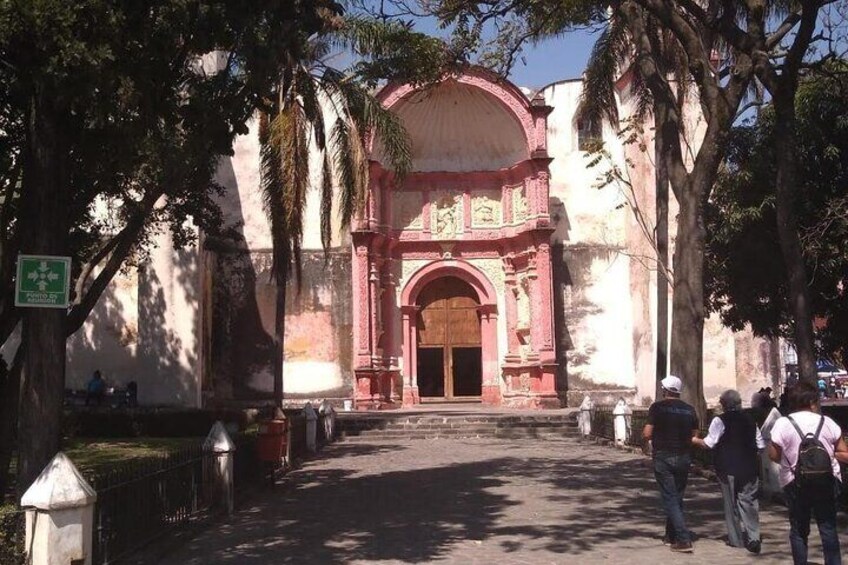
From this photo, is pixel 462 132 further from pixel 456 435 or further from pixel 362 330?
pixel 456 435

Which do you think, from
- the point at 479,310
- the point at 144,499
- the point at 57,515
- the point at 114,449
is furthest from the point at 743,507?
the point at 479,310

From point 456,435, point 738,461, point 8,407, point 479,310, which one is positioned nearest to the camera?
point 738,461

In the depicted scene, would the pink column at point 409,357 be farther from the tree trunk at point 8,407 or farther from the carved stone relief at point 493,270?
the tree trunk at point 8,407

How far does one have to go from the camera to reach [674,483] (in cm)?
757

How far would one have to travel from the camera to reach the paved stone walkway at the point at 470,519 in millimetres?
7711

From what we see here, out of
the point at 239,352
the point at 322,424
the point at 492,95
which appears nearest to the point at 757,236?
the point at 322,424

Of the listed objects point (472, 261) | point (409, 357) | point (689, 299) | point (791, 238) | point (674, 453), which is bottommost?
point (674, 453)

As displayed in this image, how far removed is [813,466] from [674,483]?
1.79m

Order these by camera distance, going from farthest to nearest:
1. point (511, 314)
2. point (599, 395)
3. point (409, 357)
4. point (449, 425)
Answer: point (511, 314)
point (409, 357)
point (599, 395)
point (449, 425)

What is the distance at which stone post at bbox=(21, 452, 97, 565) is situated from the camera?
5.74 metres

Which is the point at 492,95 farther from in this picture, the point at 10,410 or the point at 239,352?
the point at 10,410

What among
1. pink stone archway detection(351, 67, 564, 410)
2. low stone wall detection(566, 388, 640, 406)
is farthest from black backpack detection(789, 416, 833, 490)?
low stone wall detection(566, 388, 640, 406)

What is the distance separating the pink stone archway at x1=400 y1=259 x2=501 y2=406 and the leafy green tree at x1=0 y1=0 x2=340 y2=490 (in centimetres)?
1834

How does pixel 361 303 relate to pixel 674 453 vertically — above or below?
above
